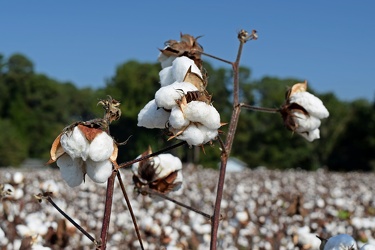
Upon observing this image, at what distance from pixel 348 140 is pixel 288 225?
38.7m

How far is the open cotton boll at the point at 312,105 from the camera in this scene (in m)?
1.51

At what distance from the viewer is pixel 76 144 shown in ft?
3.47

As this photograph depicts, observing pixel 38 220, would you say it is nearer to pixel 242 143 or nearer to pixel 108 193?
pixel 108 193

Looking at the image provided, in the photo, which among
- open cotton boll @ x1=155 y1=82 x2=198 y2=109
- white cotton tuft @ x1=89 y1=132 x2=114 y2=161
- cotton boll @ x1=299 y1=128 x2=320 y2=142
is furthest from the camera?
cotton boll @ x1=299 y1=128 x2=320 y2=142

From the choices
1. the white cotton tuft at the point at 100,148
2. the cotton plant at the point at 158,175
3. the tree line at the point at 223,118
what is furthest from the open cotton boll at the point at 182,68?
the tree line at the point at 223,118

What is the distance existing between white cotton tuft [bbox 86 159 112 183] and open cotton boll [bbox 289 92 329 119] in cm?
61

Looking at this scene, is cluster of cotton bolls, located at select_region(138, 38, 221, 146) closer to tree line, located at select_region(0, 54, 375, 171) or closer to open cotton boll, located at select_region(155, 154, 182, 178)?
open cotton boll, located at select_region(155, 154, 182, 178)

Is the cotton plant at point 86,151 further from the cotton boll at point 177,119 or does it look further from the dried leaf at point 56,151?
the cotton boll at point 177,119

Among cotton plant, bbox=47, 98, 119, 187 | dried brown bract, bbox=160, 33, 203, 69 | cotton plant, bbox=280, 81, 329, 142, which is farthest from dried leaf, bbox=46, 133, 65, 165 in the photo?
cotton plant, bbox=280, 81, 329, 142

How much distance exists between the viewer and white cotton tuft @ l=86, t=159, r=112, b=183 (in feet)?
3.52

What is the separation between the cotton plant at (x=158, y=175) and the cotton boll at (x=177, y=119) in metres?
0.52

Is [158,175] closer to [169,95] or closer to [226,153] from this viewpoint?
[226,153]

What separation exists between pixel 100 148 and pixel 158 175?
63 centimetres

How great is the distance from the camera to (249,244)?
3742 mm
